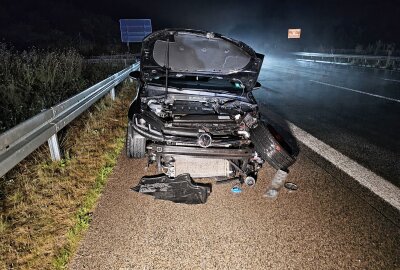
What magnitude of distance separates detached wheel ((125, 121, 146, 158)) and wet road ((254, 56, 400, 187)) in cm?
335

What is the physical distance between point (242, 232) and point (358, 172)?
2.32m

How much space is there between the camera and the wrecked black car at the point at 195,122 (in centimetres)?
363

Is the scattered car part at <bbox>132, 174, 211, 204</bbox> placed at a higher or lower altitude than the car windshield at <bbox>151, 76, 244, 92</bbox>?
lower

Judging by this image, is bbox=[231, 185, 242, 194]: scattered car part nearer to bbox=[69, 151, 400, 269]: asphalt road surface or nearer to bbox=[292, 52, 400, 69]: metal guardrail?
bbox=[69, 151, 400, 269]: asphalt road surface

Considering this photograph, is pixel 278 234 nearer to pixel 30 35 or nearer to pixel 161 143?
pixel 161 143

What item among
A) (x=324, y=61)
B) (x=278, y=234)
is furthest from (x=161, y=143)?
(x=324, y=61)

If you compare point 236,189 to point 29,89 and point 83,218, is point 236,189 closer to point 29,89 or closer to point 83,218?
point 83,218

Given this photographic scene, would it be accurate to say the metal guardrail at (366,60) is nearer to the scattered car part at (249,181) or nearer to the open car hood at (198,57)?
the open car hood at (198,57)

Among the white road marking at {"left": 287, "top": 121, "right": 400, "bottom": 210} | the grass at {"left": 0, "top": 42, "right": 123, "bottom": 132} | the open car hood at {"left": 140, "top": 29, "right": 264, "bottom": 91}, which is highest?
the open car hood at {"left": 140, "top": 29, "right": 264, "bottom": 91}

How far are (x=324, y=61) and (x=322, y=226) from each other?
88.4ft

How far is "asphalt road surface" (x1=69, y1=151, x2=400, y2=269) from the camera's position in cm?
254

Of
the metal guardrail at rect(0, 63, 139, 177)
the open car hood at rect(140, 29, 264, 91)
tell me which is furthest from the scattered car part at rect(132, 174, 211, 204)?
the open car hood at rect(140, 29, 264, 91)

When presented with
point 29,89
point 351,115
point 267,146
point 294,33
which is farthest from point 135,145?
point 294,33

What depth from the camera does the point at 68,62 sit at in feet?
34.0
